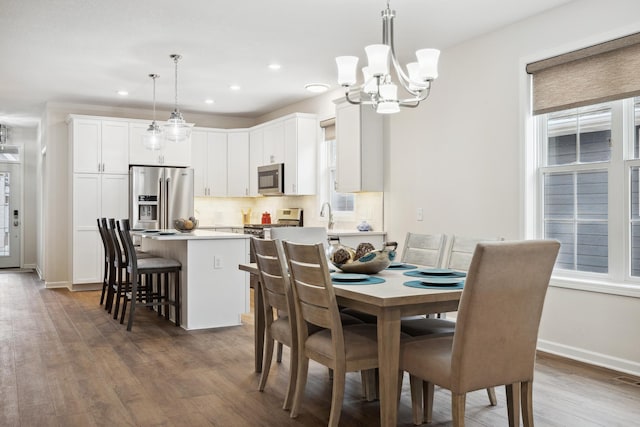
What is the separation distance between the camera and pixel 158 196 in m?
7.62

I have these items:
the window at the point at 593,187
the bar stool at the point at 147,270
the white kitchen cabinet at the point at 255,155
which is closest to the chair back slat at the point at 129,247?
the bar stool at the point at 147,270

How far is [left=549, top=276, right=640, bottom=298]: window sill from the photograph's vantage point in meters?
3.62

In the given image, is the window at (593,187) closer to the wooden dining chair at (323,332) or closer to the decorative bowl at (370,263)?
the decorative bowl at (370,263)

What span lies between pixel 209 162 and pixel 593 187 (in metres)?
5.66

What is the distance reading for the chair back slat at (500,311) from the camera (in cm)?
Answer: 218

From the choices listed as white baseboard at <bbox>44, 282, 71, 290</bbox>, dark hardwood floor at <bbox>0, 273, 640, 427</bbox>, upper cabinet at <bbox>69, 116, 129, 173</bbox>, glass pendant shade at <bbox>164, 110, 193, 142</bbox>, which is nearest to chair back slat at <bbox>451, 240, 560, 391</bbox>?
dark hardwood floor at <bbox>0, 273, 640, 427</bbox>

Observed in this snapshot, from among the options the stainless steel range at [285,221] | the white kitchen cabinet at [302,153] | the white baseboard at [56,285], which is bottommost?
the white baseboard at [56,285]

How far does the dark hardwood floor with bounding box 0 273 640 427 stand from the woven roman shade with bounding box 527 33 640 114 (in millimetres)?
1859

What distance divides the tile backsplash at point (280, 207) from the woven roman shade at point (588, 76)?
2181 millimetres

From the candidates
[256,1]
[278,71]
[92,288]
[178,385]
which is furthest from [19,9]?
[92,288]

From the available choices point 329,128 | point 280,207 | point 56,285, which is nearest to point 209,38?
point 329,128

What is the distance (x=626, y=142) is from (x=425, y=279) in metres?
1.94

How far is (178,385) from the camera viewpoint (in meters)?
Result: 3.41

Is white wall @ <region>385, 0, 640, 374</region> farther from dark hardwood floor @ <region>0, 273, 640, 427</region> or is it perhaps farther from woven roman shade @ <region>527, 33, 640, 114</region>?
dark hardwood floor @ <region>0, 273, 640, 427</region>
